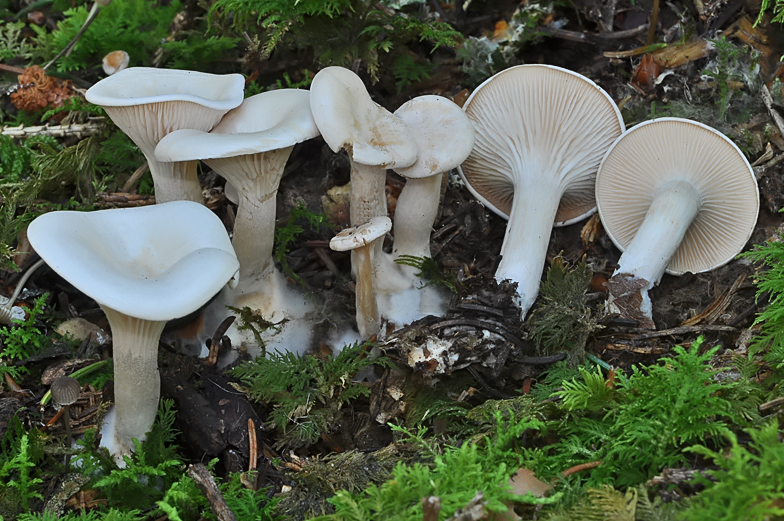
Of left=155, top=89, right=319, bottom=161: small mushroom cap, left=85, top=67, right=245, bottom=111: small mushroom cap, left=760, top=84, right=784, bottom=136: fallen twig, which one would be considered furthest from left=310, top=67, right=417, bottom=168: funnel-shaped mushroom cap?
left=760, top=84, right=784, bottom=136: fallen twig

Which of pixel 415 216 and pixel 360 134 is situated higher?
pixel 360 134

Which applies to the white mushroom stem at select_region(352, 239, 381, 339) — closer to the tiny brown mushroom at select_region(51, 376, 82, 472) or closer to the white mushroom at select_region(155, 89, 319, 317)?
the white mushroom at select_region(155, 89, 319, 317)

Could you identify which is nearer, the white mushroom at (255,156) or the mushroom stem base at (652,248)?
the white mushroom at (255,156)

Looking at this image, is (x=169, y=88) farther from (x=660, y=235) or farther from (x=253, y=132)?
(x=660, y=235)

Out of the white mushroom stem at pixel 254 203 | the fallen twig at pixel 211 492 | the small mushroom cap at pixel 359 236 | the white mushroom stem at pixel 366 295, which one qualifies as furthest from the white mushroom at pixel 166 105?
the fallen twig at pixel 211 492

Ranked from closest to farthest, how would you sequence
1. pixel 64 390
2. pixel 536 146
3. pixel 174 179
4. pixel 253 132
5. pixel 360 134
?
pixel 64 390 → pixel 253 132 → pixel 360 134 → pixel 174 179 → pixel 536 146

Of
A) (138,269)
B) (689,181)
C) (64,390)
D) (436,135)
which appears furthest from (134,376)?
(689,181)

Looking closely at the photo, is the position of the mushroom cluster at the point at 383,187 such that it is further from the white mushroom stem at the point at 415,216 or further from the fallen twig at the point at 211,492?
the fallen twig at the point at 211,492

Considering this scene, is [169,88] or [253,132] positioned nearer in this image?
[253,132]
